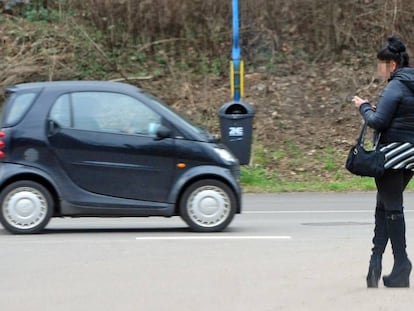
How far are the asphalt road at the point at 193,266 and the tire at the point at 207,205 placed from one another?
0.65 ft

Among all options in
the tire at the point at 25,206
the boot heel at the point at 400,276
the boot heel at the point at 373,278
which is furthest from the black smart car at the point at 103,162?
the boot heel at the point at 400,276

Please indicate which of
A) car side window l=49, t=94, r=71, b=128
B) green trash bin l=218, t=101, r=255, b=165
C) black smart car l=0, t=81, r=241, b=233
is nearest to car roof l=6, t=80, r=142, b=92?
black smart car l=0, t=81, r=241, b=233

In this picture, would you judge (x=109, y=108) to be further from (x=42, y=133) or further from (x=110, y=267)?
(x=110, y=267)

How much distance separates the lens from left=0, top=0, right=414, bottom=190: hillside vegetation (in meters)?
21.9

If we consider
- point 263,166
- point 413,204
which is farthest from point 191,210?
point 263,166

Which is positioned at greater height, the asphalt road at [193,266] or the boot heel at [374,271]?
the boot heel at [374,271]

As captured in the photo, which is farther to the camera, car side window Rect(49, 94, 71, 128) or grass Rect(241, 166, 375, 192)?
grass Rect(241, 166, 375, 192)

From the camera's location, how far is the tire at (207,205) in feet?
35.1

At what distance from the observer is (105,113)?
10.6 m

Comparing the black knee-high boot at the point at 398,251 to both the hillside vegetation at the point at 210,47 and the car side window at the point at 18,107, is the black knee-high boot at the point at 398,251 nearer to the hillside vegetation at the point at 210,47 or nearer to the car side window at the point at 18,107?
the car side window at the point at 18,107

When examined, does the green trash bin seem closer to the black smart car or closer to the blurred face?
the black smart car

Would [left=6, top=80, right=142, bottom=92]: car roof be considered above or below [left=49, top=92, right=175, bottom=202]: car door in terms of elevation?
above

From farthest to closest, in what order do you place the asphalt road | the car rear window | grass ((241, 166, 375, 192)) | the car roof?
grass ((241, 166, 375, 192)) → the car roof → the car rear window → the asphalt road

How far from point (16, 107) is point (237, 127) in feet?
23.7
